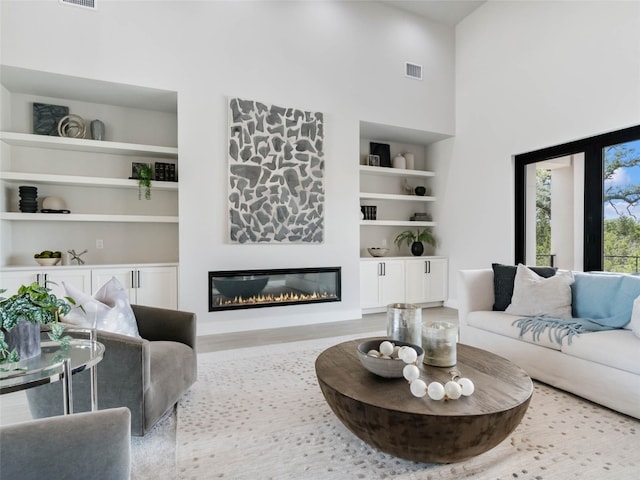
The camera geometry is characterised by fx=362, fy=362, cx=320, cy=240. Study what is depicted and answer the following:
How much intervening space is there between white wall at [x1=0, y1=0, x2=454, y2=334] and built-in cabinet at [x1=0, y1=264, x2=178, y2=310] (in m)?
0.23

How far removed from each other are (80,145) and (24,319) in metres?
3.38

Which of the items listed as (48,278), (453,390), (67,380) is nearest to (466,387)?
(453,390)

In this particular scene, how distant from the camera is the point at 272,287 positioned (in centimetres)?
460

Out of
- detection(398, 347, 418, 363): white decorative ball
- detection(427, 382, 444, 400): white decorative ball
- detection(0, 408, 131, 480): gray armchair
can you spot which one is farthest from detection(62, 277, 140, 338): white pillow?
detection(427, 382, 444, 400): white decorative ball

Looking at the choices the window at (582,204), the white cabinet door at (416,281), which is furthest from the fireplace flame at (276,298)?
the window at (582,204)

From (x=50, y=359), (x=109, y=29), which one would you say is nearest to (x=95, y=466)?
(x=50, y=359)

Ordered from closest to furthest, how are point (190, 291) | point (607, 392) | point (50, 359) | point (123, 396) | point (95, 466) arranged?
point (95, 466) < point (50, 359) < point (123, 396) < point (607, 392) < point (190, 291)

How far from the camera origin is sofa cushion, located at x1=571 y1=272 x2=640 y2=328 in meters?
2.54

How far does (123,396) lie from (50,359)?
0.55 meters

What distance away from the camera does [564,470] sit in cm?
167

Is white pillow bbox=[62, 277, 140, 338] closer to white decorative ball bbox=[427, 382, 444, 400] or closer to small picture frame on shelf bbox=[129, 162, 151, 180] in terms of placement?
white decorative ball bbox=[427, 382, 444, 400]

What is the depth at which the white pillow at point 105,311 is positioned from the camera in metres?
1.97

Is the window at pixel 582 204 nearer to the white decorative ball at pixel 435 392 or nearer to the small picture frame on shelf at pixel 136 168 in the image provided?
the white decorative ball at pixel 435 392

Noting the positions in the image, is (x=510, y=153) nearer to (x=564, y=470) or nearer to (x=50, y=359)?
(x=564, y=470)
